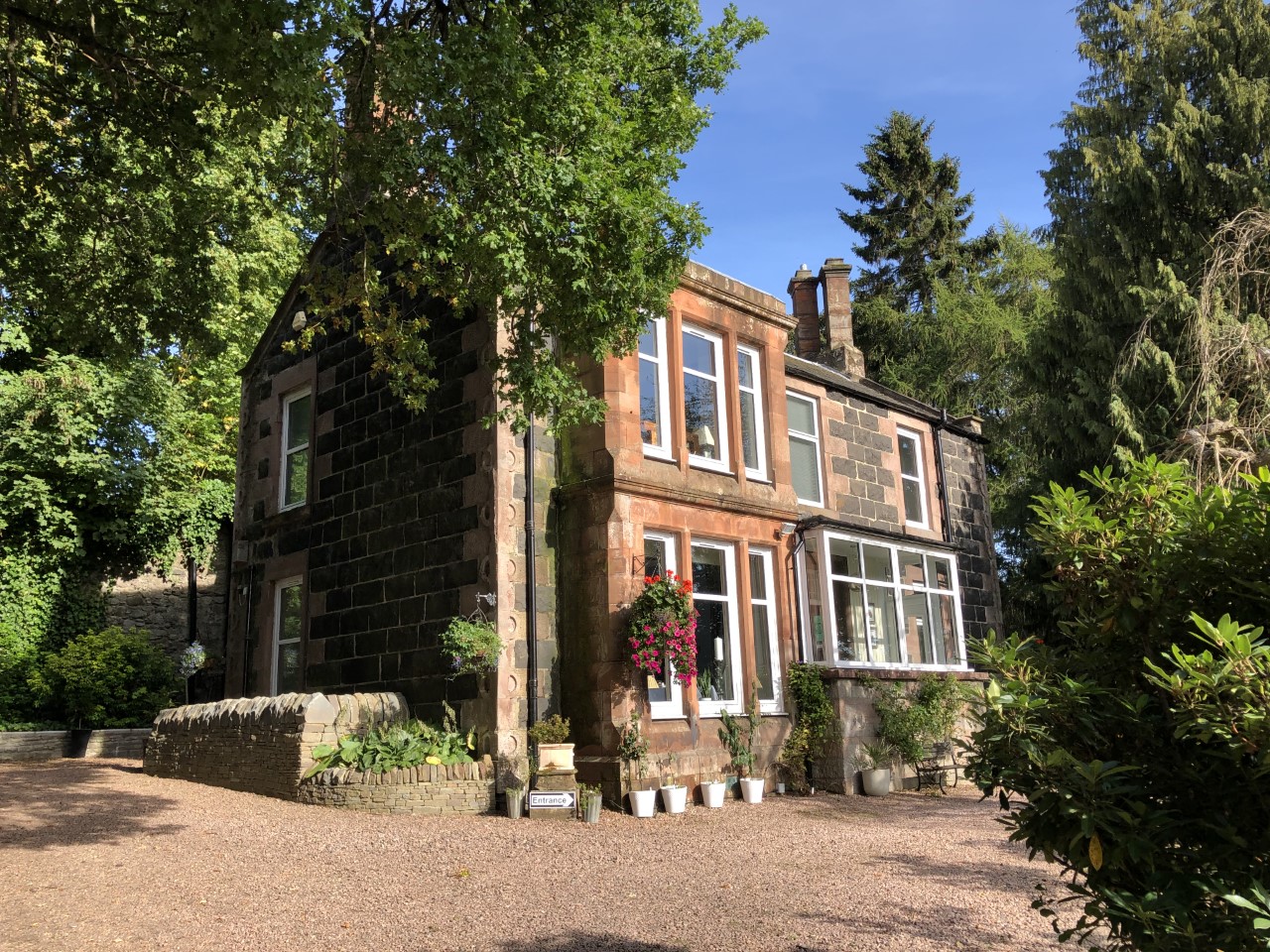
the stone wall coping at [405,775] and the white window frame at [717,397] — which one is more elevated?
the white window frame at [717,397]

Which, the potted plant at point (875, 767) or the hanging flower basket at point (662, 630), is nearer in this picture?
the hanging flower basket at point (662, 630)

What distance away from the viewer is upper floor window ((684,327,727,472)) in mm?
13742

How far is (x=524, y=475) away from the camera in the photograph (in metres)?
12.1

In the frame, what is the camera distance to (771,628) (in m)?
13.8

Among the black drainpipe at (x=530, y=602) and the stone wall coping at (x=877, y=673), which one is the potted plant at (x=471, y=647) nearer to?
the black drainpipe at (x=530, y=602)

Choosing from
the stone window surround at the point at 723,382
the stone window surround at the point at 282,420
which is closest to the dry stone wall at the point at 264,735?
the stone window surround at the point at 282,420

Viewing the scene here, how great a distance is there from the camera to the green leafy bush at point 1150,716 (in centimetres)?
300

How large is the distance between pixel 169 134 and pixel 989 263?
33.7 m

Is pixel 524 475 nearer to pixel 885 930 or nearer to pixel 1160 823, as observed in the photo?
pixel 885 930

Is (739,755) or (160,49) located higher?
(160,49)

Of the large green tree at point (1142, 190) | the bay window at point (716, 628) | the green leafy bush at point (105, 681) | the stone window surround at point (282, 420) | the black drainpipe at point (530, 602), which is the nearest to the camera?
the black drainpipe at point (530, 602)

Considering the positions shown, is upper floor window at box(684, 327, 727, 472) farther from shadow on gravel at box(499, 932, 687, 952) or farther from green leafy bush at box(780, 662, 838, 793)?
shadow on gravel at box(499, 932, 687, 952)

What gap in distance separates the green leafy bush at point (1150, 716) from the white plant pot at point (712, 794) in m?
8.15

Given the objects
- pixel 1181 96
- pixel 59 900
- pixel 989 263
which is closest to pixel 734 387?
pixel 59 900
